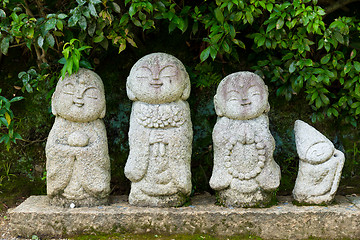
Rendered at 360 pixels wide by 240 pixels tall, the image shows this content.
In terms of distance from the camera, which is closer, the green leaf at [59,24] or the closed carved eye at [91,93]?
the green leaf at [59,24]

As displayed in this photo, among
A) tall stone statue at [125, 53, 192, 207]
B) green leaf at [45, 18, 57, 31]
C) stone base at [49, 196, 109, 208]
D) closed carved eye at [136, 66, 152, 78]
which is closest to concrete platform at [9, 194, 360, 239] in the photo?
stone base at [49, 196, 109, 208]

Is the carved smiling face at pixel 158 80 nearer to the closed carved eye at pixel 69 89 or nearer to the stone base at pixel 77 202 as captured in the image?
the closed carved eye at pixel 69 89

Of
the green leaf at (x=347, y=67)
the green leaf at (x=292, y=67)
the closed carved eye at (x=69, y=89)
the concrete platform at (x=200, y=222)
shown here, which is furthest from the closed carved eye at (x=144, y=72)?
the green leaf at (x=347, y=67)

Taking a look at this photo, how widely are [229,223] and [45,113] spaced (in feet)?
8.29

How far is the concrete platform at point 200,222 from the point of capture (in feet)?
13.8

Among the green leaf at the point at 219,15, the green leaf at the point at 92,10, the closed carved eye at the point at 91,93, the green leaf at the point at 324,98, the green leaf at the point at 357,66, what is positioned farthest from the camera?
the green leaf at the point at 324,98

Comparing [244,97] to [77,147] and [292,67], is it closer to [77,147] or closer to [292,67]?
[292,67]

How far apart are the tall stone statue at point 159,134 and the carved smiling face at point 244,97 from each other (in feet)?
1.42

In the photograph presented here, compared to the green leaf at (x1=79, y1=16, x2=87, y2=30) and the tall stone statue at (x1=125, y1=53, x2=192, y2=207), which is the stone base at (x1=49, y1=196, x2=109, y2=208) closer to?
the tall stone statue at (x1=125, y1=53, x2=192, y2=207)

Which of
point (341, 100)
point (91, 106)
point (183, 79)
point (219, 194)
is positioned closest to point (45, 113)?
point (91, 106)

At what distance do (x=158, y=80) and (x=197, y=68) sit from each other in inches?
36.0

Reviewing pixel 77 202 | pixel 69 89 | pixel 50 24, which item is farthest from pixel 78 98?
pixel 77 202

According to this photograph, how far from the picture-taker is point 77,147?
435 centimetres

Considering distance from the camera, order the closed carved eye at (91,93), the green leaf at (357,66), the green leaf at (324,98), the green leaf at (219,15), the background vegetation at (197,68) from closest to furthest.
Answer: the green leaf at (219,15) → the closed carved eye at (91,93) → the background vegetation at (197,68) → the green leaf at (357,66) → the green leaf at (324,98)
